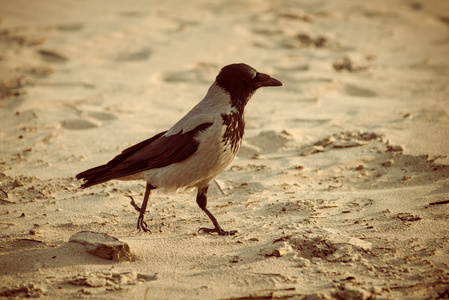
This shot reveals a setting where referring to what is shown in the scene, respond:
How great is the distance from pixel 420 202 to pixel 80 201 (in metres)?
3.02

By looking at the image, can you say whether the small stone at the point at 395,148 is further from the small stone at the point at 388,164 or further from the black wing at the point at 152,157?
the black wing at the point at 152,157

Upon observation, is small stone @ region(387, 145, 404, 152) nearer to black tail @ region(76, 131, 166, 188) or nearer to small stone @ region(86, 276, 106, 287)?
black tail @ region(76, 131, 166, 188)

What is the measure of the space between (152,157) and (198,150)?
43 centimetres

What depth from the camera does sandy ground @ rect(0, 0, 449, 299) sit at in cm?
352

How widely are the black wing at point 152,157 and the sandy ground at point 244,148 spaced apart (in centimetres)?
39

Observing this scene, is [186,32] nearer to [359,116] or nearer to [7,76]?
[7,76]

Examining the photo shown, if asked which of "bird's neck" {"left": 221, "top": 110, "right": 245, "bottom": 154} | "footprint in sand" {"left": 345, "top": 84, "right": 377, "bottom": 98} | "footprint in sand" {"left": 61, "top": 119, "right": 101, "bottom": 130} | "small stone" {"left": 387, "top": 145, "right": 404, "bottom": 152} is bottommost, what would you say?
"footprint in sand" {"left": 61, "top": 119, "right": 101, "bottom": 130}

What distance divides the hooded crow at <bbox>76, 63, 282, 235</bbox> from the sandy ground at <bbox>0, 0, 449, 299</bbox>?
0.36 meters

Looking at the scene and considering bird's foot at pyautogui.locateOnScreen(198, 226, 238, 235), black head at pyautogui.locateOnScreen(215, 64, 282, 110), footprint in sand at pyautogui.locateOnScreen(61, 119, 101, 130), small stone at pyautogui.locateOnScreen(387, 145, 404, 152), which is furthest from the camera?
footprint in sand at pyautogui.locateOnScreen(61, 119, 101, 130)

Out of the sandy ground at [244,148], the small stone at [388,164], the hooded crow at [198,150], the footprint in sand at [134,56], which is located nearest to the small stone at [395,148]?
the sandy ground at [244,148]

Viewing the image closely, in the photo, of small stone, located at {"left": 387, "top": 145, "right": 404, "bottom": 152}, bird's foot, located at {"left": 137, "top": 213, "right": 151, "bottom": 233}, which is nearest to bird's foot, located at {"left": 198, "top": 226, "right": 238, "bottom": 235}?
bird's foot, located at {"left": 137, "top": 213, "right": 151, "bottom": 233}

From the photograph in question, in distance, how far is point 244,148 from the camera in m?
5.90

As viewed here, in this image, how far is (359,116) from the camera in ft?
22.1

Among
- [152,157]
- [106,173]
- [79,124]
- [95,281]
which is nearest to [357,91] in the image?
[79,124]
